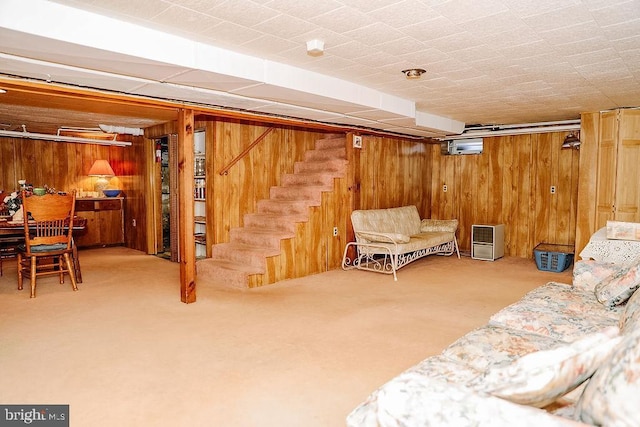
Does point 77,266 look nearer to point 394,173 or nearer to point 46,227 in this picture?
point 46,227

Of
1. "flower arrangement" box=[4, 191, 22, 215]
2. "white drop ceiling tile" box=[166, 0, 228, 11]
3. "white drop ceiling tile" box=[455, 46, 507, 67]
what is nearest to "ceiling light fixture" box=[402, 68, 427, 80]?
"white drop ceiling tile" box=[455, 46, 507, 67]

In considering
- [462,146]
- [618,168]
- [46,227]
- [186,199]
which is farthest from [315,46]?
[462,146]

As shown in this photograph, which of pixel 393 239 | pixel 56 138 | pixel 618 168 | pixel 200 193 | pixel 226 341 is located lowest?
pixel 226 341

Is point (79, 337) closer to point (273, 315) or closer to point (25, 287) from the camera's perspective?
point (273, 315)

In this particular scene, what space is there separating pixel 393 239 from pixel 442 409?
4.38 m

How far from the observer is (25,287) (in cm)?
496

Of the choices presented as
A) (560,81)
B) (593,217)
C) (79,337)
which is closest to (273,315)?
(79,337)

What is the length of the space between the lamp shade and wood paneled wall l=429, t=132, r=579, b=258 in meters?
6.10

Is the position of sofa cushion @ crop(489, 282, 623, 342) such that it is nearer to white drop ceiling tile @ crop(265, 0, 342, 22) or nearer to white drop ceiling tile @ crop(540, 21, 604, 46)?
white drop ceiling tile @ crop(540, 21, 604, 46)

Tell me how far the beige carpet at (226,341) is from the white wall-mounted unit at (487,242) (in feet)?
3.80

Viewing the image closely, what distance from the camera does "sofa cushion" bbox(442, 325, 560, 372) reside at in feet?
6.68

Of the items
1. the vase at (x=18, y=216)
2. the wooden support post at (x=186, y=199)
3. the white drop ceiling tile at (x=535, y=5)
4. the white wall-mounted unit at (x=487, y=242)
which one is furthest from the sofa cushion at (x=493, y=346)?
the vase at (x=18, y=216)

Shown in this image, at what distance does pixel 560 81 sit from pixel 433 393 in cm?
381

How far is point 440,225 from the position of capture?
700 cm
